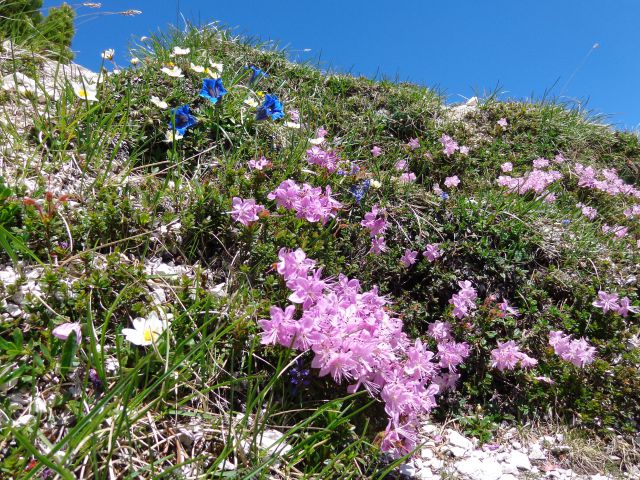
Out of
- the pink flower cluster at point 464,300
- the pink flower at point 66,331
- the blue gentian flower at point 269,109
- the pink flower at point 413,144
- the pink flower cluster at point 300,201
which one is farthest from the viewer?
the pink flower at point 413,144

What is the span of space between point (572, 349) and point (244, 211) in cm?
240

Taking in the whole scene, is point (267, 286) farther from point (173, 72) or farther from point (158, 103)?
point (173, 72)

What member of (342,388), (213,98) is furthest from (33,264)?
(213,98)

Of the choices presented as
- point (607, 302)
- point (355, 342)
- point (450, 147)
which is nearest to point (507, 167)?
point (450, 147)

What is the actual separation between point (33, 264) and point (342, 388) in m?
1.69

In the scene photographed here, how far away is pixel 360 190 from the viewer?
12.1 feet

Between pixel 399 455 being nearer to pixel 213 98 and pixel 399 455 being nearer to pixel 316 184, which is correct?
pixel 316 184

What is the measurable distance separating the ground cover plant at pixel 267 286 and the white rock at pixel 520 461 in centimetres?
27

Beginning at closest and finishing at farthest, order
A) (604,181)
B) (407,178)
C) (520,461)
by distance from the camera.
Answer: (520,461), (407,178), (604,181)

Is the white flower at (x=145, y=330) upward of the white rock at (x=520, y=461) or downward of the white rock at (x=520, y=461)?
upward

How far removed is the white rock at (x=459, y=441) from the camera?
2.80 meters

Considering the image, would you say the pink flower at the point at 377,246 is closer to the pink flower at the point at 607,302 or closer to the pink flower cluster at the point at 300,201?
the pink flower cluster at the point at 300,201

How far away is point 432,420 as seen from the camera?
9.72 ft

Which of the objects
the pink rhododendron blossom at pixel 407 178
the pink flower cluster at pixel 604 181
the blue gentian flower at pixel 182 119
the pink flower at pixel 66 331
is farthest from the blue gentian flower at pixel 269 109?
the pink flower cluster at pixel 604 181
